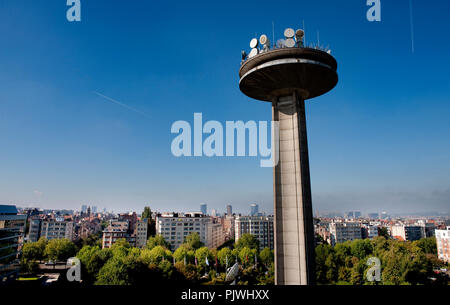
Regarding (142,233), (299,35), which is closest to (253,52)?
(299,35)

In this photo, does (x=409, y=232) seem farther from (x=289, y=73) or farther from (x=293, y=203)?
(x=289, y=73)

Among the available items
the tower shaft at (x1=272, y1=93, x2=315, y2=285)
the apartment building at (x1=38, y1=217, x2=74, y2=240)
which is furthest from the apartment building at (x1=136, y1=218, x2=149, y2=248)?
the tower shaft at (x1=272, y1=93, x2=315, y2=285)

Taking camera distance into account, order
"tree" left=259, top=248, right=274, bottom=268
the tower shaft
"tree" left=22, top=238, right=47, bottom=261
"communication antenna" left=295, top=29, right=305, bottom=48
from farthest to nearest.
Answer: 1. "tree" left=259, top=248, right=274, bottom=268
2. "tree" left=22, top=238, right=47, bottom=261
3. "communication antenna" left=295, top=29, right=305, bottom=48
4. the tower shaft

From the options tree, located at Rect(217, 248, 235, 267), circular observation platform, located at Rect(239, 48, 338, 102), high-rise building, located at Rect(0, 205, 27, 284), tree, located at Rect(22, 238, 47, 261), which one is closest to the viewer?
circular observation platform, located at Rect(239, 48, 338, 102)

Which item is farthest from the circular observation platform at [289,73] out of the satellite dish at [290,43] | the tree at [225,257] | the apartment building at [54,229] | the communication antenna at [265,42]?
the apartment building at [54,229]

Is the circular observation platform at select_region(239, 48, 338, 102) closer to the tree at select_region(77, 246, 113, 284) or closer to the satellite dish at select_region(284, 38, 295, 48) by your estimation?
the satellite dish at select_region(284, 38, 295, 48)
